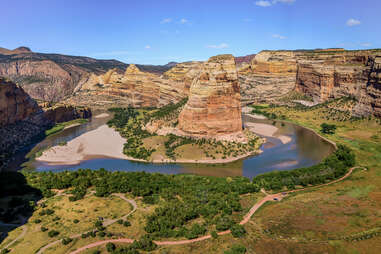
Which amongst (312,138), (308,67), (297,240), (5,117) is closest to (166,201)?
(297,240)

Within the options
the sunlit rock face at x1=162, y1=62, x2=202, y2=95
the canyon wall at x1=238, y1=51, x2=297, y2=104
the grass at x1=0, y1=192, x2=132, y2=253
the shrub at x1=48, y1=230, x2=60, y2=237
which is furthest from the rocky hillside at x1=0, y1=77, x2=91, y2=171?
the canyon wall at x1=238, y1=51, x2=297, y2=104

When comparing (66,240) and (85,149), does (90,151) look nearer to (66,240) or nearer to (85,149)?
(85,149)

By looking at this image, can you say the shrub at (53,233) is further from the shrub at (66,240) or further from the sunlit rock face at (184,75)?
the sunlit rock face at (184,75)

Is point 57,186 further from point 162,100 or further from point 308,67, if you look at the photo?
point 308,67

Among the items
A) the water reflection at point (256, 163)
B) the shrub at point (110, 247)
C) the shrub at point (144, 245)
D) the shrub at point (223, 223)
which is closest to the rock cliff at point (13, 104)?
the water reflection at point (256, 163)

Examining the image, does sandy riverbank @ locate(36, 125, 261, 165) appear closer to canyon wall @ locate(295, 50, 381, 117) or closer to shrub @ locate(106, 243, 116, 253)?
shrub @ locate(106, 243, 116, 253)

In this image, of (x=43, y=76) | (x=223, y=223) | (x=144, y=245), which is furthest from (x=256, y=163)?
(x=43, y=76)
